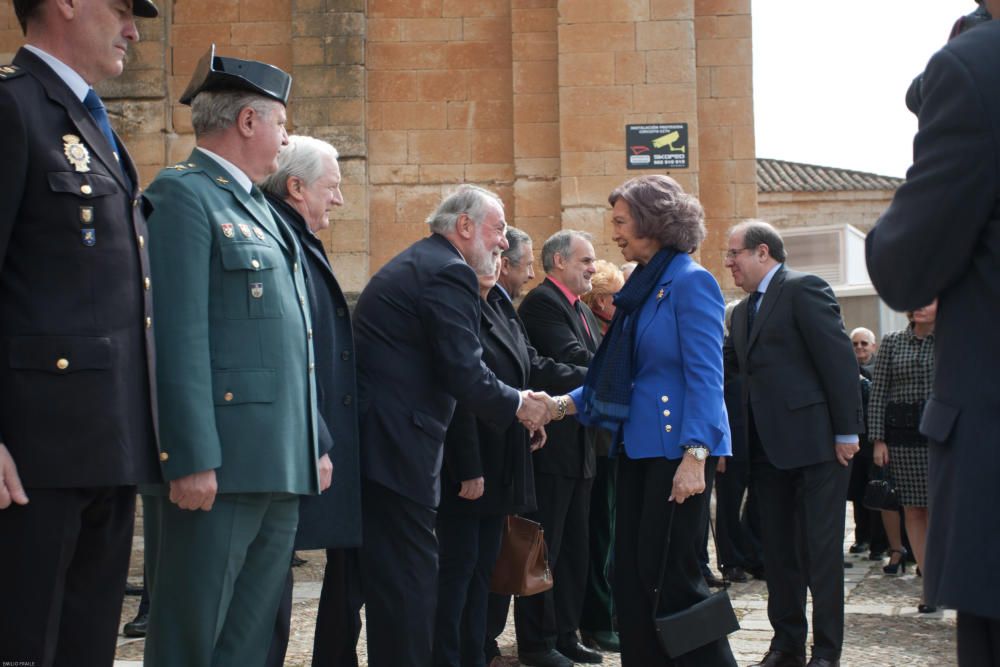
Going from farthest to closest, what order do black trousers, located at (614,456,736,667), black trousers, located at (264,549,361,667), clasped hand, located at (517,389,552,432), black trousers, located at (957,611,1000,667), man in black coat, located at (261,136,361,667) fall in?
1. clasped hand, located at (517,389,552,432)
2. black trousers, located at (264,549,361,667)
3. black trousers, located at (614,456,736,667)
4. man in black coat, located at (261,136,361,667)
5. black trousers, located at (957,611,1000,667)

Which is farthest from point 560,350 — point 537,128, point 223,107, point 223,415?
point 537,128

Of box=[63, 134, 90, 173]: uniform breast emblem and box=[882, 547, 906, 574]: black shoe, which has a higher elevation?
box=[63, 134, 90, 173]: uniform breast emblem

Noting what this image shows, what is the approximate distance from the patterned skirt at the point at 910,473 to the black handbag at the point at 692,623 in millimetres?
3512

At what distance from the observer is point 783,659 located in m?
5.80

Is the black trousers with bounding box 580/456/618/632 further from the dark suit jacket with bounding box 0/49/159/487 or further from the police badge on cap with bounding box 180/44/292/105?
the dark suit jacket with bounding box 0/49/159/487

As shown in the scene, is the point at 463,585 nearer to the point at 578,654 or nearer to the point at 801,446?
the point at 578,654

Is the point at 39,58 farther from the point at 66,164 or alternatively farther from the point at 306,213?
the point at 306,213

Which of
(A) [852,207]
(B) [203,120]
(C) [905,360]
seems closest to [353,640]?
(B) [203,120]

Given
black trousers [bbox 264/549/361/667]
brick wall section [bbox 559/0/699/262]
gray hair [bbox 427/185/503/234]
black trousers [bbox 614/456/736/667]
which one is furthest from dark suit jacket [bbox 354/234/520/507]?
brick wall section [bbox 559/0/699/262]

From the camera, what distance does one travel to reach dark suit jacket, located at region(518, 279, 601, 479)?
6.03 metres

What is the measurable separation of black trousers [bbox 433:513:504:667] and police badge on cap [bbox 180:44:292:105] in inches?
78.5

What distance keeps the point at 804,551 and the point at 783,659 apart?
0.52 meters

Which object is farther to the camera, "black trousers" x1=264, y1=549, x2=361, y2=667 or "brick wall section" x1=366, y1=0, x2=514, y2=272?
"brick wall section" x1=366, y1=0, x2=514, y2=272

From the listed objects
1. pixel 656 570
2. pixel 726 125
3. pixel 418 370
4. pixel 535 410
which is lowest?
pixel 656 570
